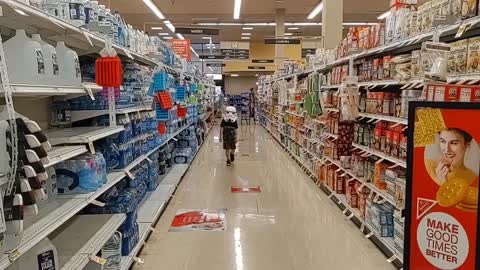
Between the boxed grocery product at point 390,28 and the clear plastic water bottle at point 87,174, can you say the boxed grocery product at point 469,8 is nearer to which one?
the boxed grocery product at point 390,28

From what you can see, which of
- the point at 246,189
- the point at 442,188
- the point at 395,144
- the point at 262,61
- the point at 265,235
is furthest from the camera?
the point at 262,61

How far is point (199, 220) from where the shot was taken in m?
5.85

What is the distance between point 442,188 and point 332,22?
715 centimetres

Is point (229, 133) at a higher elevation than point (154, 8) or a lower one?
lower

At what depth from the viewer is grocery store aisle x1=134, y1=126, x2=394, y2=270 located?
4383mm

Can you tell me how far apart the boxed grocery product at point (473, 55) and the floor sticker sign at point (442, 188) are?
1202 millimetres

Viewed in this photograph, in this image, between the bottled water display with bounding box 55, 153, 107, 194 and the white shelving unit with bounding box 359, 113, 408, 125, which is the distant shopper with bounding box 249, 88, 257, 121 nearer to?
the white shelving unit with bounding box 359, 113, 408, 125

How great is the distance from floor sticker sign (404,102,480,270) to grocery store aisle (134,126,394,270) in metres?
2.26

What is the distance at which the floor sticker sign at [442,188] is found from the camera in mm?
1951

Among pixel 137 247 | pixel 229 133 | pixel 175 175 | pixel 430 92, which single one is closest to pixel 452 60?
pixel 430 92

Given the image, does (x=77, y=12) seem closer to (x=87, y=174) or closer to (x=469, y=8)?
(x=87, y=174)

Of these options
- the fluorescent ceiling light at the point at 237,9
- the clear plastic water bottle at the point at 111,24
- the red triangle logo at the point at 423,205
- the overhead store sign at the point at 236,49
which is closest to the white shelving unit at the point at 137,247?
the clear plastic water bottle at the point at 111,24

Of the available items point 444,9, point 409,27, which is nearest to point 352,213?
point 409,27

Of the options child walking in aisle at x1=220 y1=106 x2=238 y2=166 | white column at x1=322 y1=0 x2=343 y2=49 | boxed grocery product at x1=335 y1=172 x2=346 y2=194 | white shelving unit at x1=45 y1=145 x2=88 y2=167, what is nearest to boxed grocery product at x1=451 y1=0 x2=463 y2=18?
white shelving unit at x1=45 y1=145 x2=88 y2=167
